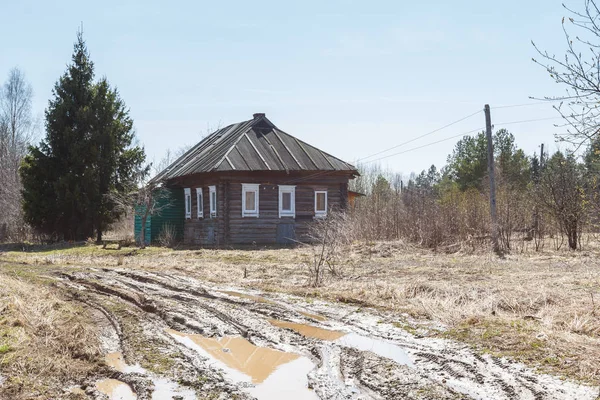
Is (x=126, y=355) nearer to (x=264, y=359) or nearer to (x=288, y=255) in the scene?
(x=264, y=359)

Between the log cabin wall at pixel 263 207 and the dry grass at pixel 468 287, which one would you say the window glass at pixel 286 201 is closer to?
the log cabin wall at pixel 263 207

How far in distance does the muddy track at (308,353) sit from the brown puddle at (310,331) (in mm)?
15

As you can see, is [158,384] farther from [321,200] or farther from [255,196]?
[321,200]

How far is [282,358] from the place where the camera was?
23.5 ft

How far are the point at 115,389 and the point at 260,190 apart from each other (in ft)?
72.5

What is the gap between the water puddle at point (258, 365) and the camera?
5949mm

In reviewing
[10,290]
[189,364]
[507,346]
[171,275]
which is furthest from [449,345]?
[171,275]

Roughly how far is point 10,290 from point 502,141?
41.7 metres

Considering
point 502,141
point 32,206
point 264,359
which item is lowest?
point 264,359

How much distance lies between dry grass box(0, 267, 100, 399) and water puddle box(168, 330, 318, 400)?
1352mm

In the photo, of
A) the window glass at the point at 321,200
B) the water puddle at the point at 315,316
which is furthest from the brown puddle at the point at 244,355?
the window glass at the point at 321,200

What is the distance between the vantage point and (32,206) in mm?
31188

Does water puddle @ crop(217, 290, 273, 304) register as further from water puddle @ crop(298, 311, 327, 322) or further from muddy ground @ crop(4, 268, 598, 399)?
water puddle @ crop(298, 311, 327, 322)

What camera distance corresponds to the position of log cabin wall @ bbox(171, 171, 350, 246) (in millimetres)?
27109
